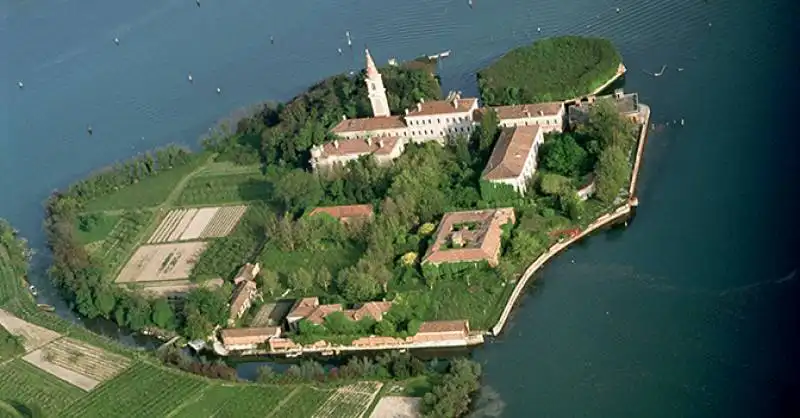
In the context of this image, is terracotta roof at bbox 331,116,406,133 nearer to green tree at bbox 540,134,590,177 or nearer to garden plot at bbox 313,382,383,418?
green tree at bbox 540,134,590,177

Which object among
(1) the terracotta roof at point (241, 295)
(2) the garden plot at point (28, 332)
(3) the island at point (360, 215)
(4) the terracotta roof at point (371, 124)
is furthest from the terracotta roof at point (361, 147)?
(2) the garden plot at point (28, 332)

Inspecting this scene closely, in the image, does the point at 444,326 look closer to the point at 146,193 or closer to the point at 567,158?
the point at 567,158

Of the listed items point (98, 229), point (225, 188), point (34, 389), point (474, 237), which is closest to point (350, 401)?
point (474, 237)

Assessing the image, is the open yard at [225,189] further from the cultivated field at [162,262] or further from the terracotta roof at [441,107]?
the terracotta roof at [441,107]

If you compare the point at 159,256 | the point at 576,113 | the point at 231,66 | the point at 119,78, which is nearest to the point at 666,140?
the point at 576,113

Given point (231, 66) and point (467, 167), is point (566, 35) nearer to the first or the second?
point (467, 167)
